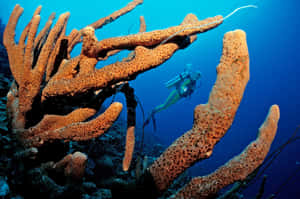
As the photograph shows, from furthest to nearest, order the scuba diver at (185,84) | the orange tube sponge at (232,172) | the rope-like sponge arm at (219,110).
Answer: the scuba diver at (185,84), the orange tube sponge at (232,172), the rope-like sponge arm at (219,110)

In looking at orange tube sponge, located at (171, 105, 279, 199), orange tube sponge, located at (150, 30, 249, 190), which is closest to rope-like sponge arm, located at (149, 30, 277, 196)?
orange tube sponge, located at (150, 30, 249, 190)

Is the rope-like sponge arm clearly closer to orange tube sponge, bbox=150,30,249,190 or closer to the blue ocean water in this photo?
orange tube sponge, bbox=150,30,249,190

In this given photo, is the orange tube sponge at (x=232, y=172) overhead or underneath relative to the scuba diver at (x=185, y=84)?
underneath

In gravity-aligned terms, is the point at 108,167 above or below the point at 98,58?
below

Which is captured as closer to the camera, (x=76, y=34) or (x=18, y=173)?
(x=18, y=173)

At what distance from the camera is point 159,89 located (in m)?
95.7

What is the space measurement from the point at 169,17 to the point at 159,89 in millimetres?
41802

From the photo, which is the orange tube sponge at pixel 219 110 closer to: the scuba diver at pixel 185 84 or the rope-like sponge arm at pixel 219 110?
the rope-like sponge arm at pixel 219 110

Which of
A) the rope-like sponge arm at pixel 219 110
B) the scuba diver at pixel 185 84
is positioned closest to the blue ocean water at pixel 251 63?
the scuba diver at pixel 185 84

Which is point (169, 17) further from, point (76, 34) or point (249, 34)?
point (76, 34)

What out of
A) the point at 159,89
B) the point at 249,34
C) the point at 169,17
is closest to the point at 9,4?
the point at 169,17

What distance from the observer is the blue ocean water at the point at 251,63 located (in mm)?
40594

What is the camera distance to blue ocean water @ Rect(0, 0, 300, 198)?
40.6m


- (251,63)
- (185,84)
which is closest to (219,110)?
(185,84)
